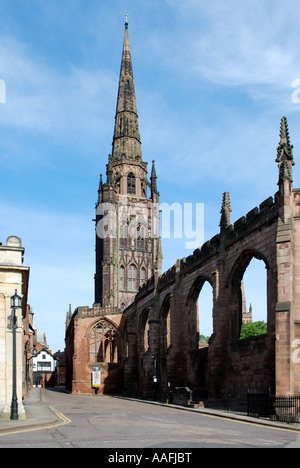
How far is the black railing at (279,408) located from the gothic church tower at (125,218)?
203 feet

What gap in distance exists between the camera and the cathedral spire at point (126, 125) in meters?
96.3

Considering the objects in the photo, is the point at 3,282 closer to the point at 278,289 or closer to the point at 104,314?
the point at 278,289

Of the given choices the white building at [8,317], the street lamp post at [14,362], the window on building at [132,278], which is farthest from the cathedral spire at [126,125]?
the street lamp post at [14,362]

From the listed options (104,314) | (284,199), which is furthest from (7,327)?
(104,314)

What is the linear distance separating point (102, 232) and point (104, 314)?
32.8m

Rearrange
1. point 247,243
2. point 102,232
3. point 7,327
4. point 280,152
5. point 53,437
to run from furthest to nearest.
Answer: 1. point 102,232
2. point 247,243
3. point 280,152
4. point 7,327
5. point 53,437

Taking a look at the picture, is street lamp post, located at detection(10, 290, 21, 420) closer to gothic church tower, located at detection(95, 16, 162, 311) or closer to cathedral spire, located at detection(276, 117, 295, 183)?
cathedral spire, located at detection(276, 117, 295, 183)

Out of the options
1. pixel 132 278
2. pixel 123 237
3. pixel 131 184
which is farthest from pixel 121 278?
pixel 131 184

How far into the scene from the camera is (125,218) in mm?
90438

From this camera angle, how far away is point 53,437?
13016 mm

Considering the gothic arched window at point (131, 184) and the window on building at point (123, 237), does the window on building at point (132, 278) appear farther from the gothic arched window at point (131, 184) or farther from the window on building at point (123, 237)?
the gothic arched window at point (131, 184)

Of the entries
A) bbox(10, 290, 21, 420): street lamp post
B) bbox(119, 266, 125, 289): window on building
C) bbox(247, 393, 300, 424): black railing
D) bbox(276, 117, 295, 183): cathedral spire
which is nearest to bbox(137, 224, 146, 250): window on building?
bbox(119, 266, 125, 289): window on building

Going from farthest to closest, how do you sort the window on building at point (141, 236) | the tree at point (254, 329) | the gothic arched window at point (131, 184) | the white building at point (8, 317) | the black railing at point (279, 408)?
the gothic arched window at point (131, 184) < the window on building at point (141, 236) < the tree at point (254, 329) < the black railing at point (279, 408) < the white building at point (8, 317)

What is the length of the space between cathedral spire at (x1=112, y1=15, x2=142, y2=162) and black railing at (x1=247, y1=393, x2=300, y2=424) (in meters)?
75.7
